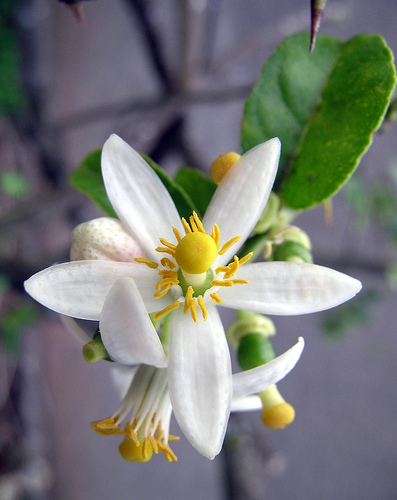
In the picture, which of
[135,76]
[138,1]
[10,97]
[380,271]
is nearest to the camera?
[138,1]

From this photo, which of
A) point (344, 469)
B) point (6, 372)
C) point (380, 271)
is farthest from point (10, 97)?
point (344, 469)

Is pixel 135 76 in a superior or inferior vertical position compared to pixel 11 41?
inferior

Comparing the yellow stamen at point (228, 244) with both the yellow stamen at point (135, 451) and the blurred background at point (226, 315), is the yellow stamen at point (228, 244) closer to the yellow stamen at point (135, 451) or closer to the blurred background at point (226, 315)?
the yellow stamen at point (135, 451)

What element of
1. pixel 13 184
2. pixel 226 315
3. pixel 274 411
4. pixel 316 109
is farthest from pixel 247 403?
pixel 226 315

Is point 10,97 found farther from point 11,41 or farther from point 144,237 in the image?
point 144,237

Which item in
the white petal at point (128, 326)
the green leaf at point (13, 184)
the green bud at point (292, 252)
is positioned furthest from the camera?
the green leaf at point (13, 184)

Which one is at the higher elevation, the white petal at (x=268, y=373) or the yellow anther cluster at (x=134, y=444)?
the white petal at (x=268, y=373)

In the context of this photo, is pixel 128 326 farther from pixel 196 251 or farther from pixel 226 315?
pixel 226 315

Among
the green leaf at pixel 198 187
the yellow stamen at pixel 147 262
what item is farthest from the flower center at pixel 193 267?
the green leaf at pixel 198 187
